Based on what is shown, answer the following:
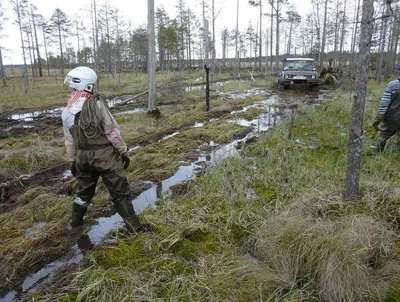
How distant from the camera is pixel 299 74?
17.5 m

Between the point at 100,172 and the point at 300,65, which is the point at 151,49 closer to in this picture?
the point at 100,172

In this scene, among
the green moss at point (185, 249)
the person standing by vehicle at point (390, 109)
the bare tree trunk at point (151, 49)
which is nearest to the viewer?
the green moss at point (185, 249)

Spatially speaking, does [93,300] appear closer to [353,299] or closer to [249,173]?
[353,299]

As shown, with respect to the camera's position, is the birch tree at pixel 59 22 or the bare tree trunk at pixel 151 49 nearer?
the bare tree trunk at pixel 151 49

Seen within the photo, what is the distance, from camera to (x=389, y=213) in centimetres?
327

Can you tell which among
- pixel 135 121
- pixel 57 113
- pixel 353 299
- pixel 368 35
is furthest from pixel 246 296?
pixel 57 113

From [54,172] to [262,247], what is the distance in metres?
4.68

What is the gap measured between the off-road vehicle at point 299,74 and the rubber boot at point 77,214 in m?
16.5

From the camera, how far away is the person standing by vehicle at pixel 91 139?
3060 millimetres

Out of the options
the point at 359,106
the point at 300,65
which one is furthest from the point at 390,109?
the point at 300,65

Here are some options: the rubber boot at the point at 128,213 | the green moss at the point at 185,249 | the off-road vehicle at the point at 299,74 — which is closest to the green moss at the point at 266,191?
the green moss at the point at 185,249

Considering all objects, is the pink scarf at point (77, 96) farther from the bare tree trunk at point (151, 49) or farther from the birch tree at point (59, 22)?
the birch tree at point (59, 22)

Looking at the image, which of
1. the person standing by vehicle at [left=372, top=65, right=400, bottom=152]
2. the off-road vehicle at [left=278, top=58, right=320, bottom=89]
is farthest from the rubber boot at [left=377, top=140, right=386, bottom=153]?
the off-road vehicle at [left=278, top=58, right=320, bottom=89]

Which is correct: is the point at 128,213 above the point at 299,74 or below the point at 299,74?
below
